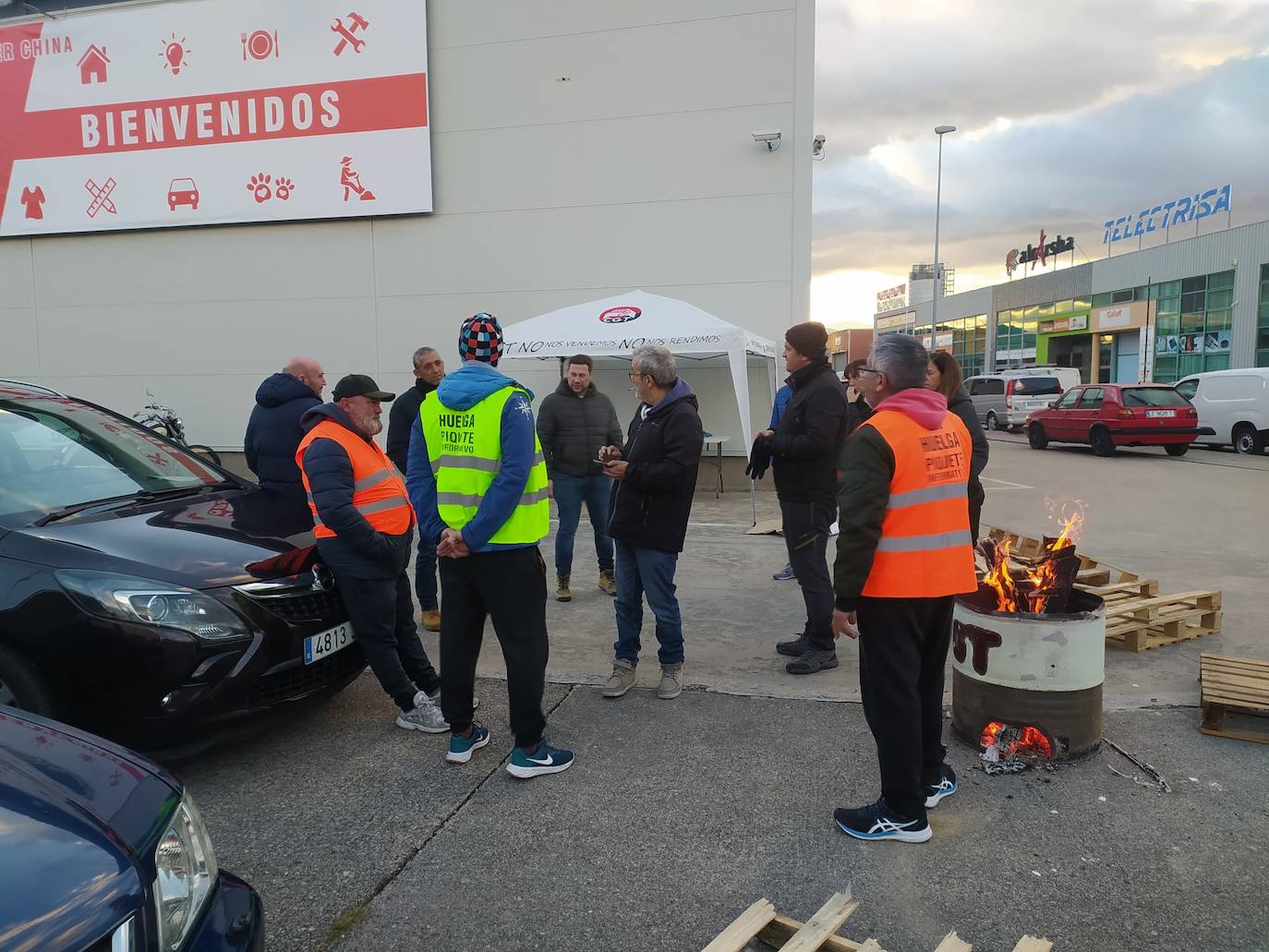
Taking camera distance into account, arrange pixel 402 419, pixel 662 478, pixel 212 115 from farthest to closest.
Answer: pixel 212 115
pixel 402 419
pixel 662 478

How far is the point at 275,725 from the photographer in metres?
3.47

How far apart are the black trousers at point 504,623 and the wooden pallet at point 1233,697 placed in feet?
9.85

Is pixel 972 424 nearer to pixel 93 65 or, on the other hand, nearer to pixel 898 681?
pixel 898 681

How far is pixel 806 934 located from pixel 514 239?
10891 millimetres

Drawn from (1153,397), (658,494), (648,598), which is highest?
(1153,397)

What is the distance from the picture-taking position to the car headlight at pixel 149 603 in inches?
121

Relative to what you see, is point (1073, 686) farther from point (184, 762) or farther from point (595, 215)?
point (595, 215)

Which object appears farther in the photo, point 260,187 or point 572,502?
point 260,187

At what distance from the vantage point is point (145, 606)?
313cm

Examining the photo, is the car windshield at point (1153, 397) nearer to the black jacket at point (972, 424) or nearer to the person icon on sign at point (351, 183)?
the black jacket at point (972, 424)

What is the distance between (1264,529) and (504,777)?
9042 mm

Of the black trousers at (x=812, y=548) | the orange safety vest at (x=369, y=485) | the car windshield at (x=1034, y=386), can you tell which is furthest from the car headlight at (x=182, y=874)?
the car windshield at (x=1034, y=386)

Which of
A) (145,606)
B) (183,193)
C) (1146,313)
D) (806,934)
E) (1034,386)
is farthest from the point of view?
(1146,313)

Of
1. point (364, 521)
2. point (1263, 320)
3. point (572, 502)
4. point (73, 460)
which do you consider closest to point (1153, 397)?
point (572, 502)
